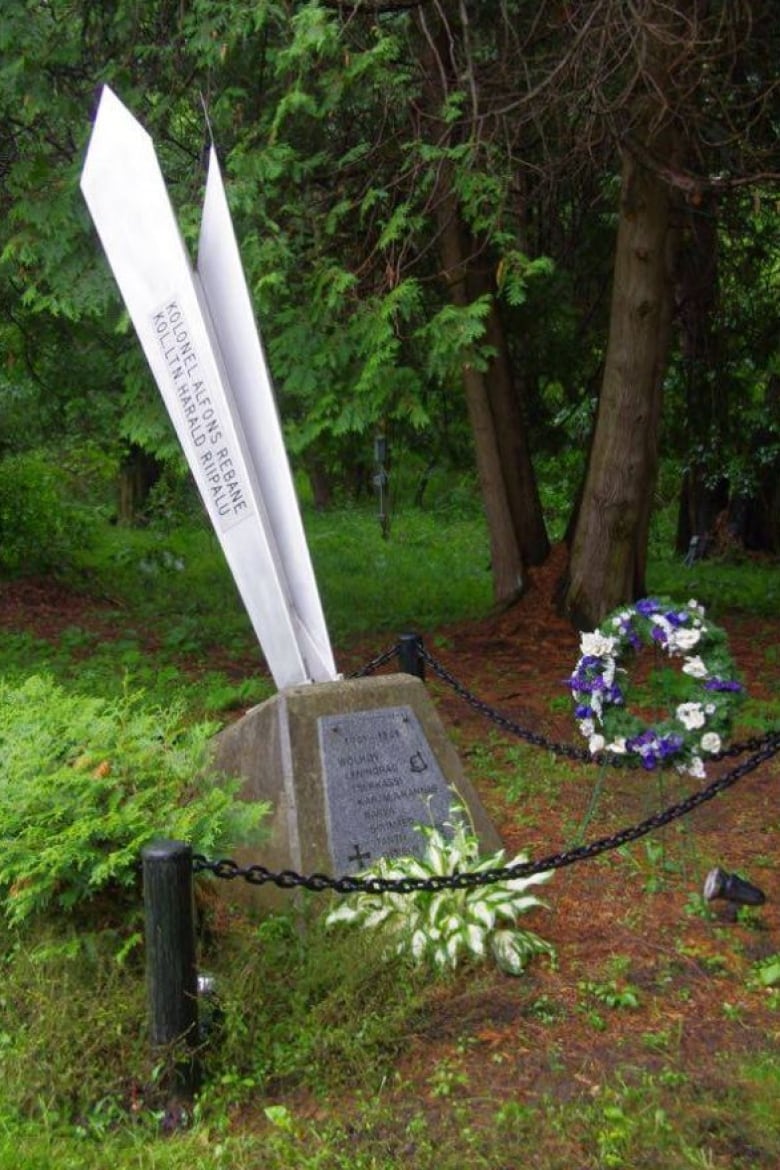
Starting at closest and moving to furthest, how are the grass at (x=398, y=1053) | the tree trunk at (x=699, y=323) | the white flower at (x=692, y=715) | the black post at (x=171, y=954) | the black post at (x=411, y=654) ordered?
the grass at (x=398, y=1053), the black post at (x=171, y=954), the white flower at (x=692, y=715), the black post at (x=411, y=654), the tree trunk at (x=699, y=323)

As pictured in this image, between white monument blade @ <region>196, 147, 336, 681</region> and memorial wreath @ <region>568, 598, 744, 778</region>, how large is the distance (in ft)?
4.30

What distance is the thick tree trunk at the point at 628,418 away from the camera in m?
10.2

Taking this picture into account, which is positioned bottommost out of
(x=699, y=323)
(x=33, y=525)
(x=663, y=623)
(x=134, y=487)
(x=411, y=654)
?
(x=134, y=487)

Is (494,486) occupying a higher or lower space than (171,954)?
lower

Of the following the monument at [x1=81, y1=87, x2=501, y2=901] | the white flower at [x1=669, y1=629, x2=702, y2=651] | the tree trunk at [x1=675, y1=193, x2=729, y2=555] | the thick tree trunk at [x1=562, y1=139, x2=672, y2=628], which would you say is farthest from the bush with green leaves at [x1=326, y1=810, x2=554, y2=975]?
the tree trunk at [x1=675, y1=193, x2=729, y2=555]

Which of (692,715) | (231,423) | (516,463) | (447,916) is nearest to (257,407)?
(231,423)

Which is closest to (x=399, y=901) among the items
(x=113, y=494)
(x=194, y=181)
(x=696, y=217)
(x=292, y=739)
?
(x=292, y=739)

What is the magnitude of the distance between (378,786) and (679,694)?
52.7 inches

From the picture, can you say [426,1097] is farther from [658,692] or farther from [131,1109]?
[658,692]

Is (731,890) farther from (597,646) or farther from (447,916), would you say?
(447,916)

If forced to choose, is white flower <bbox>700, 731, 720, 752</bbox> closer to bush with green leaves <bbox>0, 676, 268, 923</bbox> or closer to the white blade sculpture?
the white blade sculpture

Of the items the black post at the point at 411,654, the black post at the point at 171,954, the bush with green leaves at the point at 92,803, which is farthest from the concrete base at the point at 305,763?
the black post at the point at 171,954

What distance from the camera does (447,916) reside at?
15.8 feet

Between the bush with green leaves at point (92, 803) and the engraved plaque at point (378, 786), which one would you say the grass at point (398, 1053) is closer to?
the bush with green leaves at point (92, 803)
